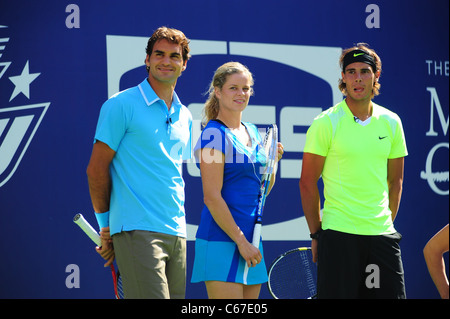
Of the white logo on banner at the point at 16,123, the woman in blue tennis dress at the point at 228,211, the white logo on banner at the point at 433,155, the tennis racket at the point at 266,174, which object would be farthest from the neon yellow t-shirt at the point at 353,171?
the white logo on banner at the point at 433,155

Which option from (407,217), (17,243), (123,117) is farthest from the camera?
(407,217)

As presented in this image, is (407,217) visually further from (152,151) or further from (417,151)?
(152,151)

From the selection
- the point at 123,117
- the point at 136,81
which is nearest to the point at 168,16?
the point at 136,81

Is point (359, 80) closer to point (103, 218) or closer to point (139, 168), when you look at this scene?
point (139, 168)

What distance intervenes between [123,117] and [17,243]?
2353mm

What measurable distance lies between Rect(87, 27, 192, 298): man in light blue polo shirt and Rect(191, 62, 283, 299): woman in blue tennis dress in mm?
129

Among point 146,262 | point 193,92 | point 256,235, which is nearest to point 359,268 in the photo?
point 256,235

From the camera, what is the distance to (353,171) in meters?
3.45

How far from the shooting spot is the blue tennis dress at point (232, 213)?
3.12m

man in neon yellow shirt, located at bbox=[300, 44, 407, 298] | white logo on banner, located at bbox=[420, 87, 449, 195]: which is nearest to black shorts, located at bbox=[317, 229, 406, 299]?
man in neon yellow shirt, located at bbox=[300, 44, 407, 298]

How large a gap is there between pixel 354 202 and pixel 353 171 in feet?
0.55

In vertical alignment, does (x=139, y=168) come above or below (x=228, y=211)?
above

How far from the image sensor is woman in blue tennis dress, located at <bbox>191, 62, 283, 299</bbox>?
3.10 m
